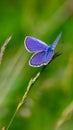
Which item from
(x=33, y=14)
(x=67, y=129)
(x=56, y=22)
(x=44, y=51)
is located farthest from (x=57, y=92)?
(x=44, y=51)

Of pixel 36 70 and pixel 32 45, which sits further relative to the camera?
pixel 36 70

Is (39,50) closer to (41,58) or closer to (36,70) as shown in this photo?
(41,58)

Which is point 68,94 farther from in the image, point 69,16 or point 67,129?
point 69,16

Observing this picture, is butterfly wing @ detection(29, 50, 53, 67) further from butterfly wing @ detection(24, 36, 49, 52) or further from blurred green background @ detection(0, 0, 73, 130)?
blurred green background @ detection(0, 0, 73, 130)

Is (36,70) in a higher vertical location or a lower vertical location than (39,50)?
lower

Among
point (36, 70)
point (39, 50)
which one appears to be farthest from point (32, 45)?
point (36, 70)

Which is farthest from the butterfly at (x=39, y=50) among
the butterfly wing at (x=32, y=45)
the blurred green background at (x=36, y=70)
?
the blurred green background at (x=36, y=70)
